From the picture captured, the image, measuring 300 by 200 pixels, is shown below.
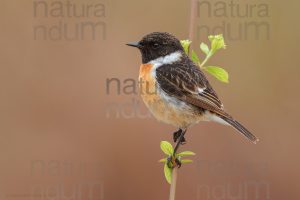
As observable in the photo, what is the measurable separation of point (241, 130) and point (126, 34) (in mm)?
4068

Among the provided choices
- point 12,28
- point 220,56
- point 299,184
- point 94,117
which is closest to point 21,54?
point 12,28

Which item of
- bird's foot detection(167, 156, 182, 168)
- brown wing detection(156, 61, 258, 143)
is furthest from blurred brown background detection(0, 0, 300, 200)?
bird's foot detection(167, 156, 182, 168)

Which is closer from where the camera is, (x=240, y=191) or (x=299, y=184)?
(x=240, y=191)

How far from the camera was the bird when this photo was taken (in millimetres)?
4656

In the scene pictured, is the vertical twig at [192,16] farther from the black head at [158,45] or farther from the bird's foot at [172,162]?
the black head at [158,45]

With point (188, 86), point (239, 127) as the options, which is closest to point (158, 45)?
point (188, 86)

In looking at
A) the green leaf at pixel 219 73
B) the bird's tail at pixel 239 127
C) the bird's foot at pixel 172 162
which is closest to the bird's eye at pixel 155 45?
the bird's tail at pixel 239 127

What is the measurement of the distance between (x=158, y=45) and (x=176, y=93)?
0.49 m

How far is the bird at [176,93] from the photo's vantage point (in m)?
4.66

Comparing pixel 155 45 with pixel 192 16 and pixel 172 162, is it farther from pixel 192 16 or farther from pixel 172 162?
pixel 192 16

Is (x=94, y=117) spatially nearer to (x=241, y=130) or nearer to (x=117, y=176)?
(x=117, y=176)

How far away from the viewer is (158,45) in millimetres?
4930

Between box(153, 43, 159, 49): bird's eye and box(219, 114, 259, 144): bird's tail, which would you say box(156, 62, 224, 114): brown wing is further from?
box(153, 43, 159, 49): bird's eye

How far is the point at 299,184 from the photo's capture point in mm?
7766
